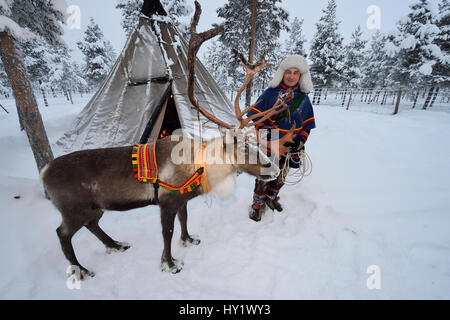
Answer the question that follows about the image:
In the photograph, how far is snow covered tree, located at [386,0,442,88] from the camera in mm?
14898

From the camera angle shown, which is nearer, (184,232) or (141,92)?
(184,232)

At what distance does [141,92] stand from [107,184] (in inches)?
155

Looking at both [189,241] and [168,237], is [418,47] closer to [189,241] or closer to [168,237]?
[189,241]

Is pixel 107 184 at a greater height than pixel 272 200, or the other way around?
pixel 107 184

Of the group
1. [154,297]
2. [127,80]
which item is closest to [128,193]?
[154,297]

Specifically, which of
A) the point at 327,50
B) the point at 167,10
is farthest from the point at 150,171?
the point at 327,50

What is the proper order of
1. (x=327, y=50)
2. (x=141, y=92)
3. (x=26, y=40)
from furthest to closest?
(x=327, y=50) → (x=141, y=92) → (x=26, y=40)

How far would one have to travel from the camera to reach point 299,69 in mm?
3062

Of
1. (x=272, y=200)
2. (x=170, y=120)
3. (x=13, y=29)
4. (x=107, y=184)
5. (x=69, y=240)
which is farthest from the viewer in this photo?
(x=170, y=120)

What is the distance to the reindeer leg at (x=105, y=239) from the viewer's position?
2.86m

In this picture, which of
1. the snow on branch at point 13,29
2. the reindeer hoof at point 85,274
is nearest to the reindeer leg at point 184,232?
the reindeer hoof at point 85,274

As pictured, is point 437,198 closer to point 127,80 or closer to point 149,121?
point 149,121

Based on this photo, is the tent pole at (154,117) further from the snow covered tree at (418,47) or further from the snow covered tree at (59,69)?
the snow covered tree at (59,69)

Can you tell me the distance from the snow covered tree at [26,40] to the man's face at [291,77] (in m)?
4.70
